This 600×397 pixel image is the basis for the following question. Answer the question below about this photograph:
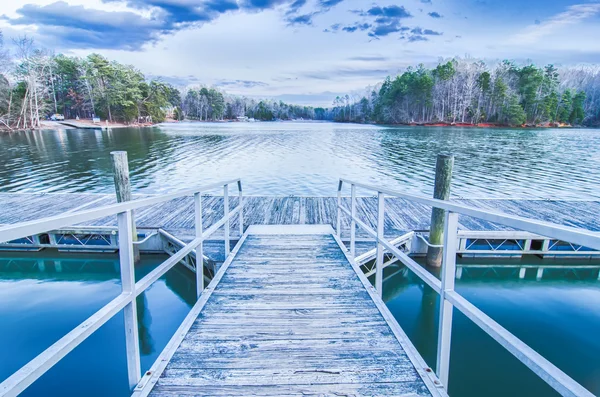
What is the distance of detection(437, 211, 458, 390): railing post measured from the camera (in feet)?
5.29

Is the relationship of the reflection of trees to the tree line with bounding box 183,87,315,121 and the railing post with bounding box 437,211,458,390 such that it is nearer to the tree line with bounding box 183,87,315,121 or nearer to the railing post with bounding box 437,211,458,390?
the railing post with bounding box 437,211,458,390

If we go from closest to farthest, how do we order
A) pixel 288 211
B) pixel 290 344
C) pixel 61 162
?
pixel 290 344 → pixel 288 211 → pixel 61 162

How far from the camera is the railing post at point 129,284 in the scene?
1.57m

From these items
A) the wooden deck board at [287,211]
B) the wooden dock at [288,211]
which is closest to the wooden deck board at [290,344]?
the wooden deck board at [287,211]

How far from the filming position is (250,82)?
429 ft

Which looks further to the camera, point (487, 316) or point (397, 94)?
point (397, 94)

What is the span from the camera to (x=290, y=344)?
2150mm

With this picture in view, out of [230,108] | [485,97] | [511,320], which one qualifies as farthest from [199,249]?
[230,108]

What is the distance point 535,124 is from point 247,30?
5695 centimetres

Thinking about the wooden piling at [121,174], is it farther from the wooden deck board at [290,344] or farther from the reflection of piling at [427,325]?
the reflection of piling at [427,325]

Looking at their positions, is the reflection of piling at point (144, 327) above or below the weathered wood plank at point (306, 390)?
below

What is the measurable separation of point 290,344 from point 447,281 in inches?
43.0

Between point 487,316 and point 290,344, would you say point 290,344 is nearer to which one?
point 290,344

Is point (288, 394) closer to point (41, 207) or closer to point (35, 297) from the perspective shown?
point (35, 297)
